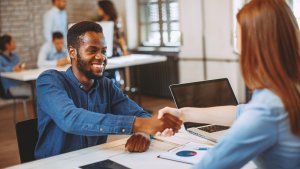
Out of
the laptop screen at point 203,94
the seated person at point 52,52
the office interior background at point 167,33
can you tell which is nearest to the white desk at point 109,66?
the seated person at point 52,52

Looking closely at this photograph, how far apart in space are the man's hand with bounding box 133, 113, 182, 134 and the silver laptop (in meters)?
0.15

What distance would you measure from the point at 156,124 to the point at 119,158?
21cm

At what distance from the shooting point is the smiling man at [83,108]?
1732mm

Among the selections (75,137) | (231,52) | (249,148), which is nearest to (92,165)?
(75,137)

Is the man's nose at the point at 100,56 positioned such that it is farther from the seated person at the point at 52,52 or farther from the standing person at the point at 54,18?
the standing person at the point at 54,18

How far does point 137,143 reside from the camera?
A: 5.85 feet

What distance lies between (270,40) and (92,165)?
2.78ft

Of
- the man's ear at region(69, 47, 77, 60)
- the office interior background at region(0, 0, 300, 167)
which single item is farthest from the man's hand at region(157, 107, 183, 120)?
the office interior background at region(0, 0, 300, 167)

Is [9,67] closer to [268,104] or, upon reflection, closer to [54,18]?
[54,18]

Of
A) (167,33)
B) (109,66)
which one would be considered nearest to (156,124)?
(109,66)

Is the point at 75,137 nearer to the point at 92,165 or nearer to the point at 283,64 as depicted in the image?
the point at 92,165

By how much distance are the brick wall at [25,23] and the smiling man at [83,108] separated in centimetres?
550

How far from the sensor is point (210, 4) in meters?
5.89

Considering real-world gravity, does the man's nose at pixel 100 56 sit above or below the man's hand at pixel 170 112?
Answer: above
